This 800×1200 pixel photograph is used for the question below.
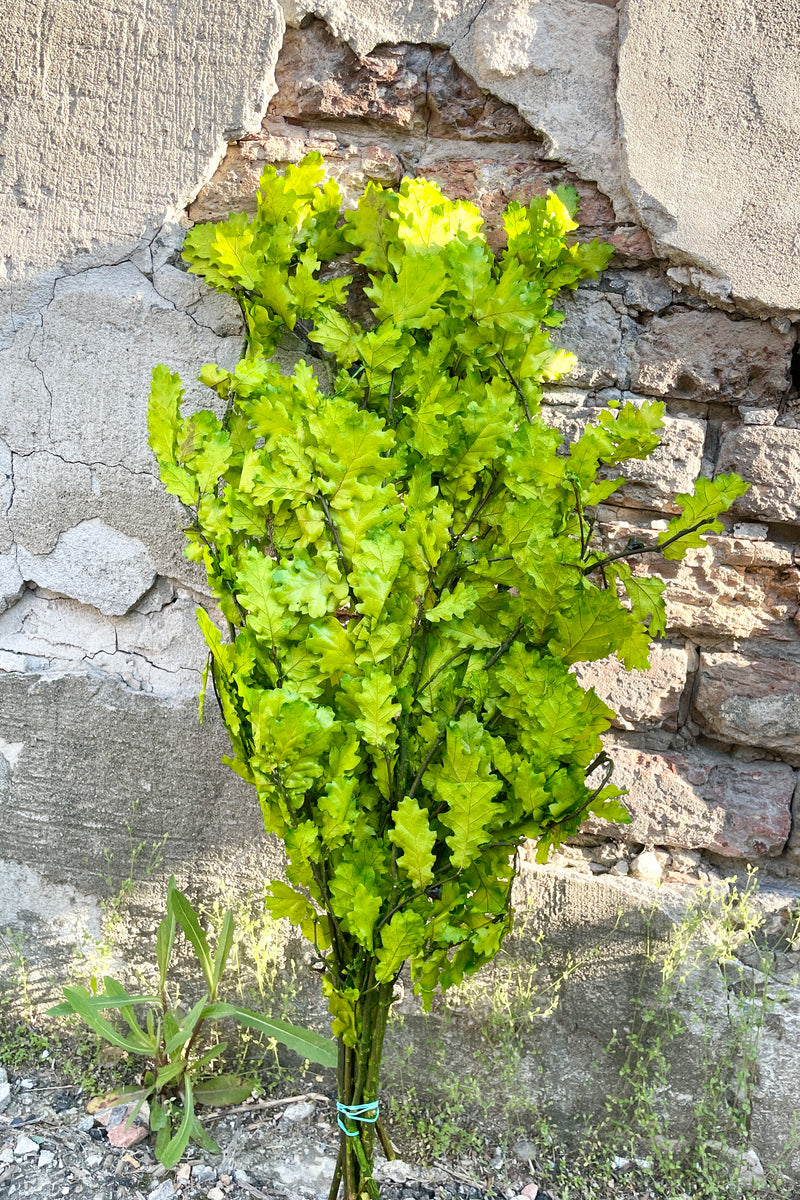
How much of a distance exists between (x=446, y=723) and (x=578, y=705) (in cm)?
20

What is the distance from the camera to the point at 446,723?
48.6 inches

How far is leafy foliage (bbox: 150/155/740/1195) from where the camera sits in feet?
3.83

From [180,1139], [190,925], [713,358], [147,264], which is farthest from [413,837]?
[147,264]

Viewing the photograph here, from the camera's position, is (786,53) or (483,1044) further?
(483,1044)

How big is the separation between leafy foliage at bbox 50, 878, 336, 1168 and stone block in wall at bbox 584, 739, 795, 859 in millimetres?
764

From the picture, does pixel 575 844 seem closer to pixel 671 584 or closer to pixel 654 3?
pixel 671 584

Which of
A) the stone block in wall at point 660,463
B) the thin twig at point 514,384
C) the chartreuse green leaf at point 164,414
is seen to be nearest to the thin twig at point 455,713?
the thin twig at point 514,384

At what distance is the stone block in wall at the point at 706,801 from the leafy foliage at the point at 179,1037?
764 millimetres

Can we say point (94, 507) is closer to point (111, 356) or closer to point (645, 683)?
point (111, 356)

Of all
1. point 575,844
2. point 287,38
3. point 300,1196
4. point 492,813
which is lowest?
point 300,1196

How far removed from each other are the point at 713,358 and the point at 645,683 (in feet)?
2.15

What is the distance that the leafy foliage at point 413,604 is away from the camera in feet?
3.83

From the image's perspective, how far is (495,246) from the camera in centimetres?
159

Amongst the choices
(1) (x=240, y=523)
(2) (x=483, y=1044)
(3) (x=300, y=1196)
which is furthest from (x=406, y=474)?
(3) (x=300, y=1196)
